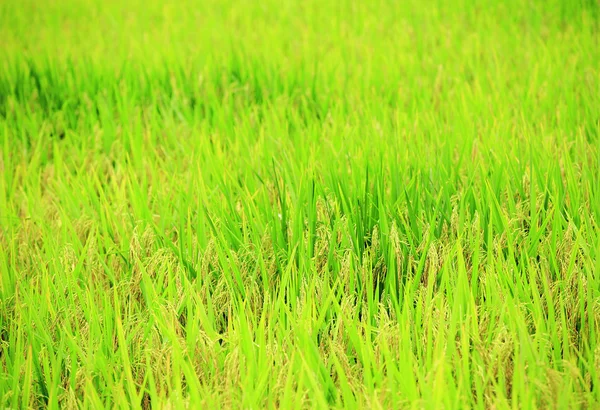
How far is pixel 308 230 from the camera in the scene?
5.38 feet

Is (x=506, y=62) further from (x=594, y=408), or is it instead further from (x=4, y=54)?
(x=4, y=54)

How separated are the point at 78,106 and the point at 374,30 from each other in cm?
205

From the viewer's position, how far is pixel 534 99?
2607mm

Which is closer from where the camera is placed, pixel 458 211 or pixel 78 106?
pixel 458 211

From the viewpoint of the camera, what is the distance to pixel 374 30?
13.6 ft

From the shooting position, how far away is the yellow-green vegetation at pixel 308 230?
46.2 inches

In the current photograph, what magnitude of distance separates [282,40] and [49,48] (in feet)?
5.07

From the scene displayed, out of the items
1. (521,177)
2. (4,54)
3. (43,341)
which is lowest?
(43,341)

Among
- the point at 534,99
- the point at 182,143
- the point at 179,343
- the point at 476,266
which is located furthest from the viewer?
the point at 534,99

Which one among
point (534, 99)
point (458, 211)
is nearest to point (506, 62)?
point (534, 99)

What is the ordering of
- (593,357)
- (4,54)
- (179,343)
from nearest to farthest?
1. (593,357)
2. (179,343)
3. (4,54)

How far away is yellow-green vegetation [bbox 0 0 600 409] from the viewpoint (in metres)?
1.17

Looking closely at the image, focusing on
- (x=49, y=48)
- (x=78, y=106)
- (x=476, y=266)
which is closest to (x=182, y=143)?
(x=78, y=106)

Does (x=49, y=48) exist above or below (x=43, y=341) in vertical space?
above
